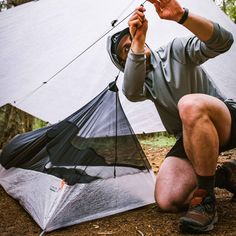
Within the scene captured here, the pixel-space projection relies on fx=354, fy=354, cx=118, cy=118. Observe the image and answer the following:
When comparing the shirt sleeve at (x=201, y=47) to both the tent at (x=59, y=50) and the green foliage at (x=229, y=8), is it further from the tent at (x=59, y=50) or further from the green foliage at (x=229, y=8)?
the green foliage at (x=229, y=8)

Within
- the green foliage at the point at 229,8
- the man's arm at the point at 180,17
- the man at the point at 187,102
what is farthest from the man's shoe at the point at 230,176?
the green foliage at the point at 229,8

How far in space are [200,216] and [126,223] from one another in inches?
18.0

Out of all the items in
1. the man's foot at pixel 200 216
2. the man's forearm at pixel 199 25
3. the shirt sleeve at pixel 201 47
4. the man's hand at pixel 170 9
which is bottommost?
the man's foot at pixel 200 216

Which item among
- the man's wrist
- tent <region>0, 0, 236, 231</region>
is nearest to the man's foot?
the man's wrist

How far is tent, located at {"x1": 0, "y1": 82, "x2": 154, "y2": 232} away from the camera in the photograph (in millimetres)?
2010

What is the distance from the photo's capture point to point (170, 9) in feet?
5.92

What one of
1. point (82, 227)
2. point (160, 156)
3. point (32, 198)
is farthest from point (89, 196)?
point (160, 156)

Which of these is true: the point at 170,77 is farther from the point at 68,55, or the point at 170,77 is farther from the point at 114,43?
the point at 68,55

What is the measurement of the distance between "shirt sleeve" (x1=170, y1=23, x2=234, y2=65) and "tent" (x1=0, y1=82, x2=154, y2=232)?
1.60 ft

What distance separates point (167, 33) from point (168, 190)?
5.09ft

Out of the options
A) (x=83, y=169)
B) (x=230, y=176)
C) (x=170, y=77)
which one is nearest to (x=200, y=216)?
(x=230, y=176)

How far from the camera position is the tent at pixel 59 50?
9.81 feet

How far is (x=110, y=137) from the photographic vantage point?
2227 mm

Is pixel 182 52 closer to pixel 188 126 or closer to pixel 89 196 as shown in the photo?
pixel 188 126
